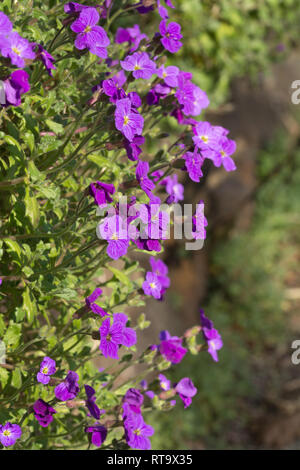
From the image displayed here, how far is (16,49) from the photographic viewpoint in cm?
133

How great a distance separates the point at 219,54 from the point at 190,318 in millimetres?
2594

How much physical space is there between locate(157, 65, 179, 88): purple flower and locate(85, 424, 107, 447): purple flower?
1.12 meters

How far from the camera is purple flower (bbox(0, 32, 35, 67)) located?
4.08 ft

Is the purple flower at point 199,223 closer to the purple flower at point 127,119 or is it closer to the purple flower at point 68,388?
the purple flower at point 127,119

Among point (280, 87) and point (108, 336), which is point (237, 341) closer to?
point (280, 87)

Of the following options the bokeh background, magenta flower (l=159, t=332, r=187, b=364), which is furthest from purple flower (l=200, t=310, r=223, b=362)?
the bokeh background

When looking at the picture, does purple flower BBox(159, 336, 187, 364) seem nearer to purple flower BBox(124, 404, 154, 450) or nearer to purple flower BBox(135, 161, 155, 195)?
purple flower BBox(124, 404, 154, 450)

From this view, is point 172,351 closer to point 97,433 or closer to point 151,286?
point 151,286

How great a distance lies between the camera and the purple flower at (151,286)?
177 centimetres

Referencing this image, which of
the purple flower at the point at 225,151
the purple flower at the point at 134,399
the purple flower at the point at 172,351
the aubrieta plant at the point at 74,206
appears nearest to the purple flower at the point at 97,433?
the aubrieta plant at the point at 74,206

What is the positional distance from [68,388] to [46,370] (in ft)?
0.26

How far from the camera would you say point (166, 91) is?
1812mm

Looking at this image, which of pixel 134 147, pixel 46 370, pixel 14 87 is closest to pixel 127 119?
pixel 134 147

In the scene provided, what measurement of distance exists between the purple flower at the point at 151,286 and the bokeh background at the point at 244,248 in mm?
2576
